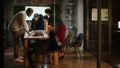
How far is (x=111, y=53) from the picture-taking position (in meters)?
6.98

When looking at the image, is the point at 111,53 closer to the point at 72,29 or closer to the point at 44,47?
the point at 44,47

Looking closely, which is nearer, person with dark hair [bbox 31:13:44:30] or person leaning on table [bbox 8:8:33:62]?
person leaning on table [bbox 8:8:33:62]

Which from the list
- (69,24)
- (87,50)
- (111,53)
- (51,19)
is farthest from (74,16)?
(111,53)

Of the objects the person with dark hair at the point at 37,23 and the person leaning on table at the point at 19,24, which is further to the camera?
the person with dark hair at the point at 37,23

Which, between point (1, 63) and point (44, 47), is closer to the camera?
point (1, 63)

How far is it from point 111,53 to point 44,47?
213cm

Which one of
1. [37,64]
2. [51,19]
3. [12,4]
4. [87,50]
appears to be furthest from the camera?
[12,4]

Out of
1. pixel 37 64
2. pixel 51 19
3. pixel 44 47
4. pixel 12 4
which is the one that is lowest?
pixel 37 64

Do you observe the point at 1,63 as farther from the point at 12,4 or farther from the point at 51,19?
the point at 12,4

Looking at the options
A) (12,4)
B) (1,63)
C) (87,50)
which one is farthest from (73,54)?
(1,63)

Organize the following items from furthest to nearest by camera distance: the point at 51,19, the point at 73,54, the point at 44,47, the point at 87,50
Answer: the point at 87,50, the point at 73,54, the point at 51,19, the point at 44,47

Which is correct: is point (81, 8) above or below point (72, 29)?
above

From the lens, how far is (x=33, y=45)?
616 centimetres

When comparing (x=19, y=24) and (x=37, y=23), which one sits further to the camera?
(x=37, y=23)
